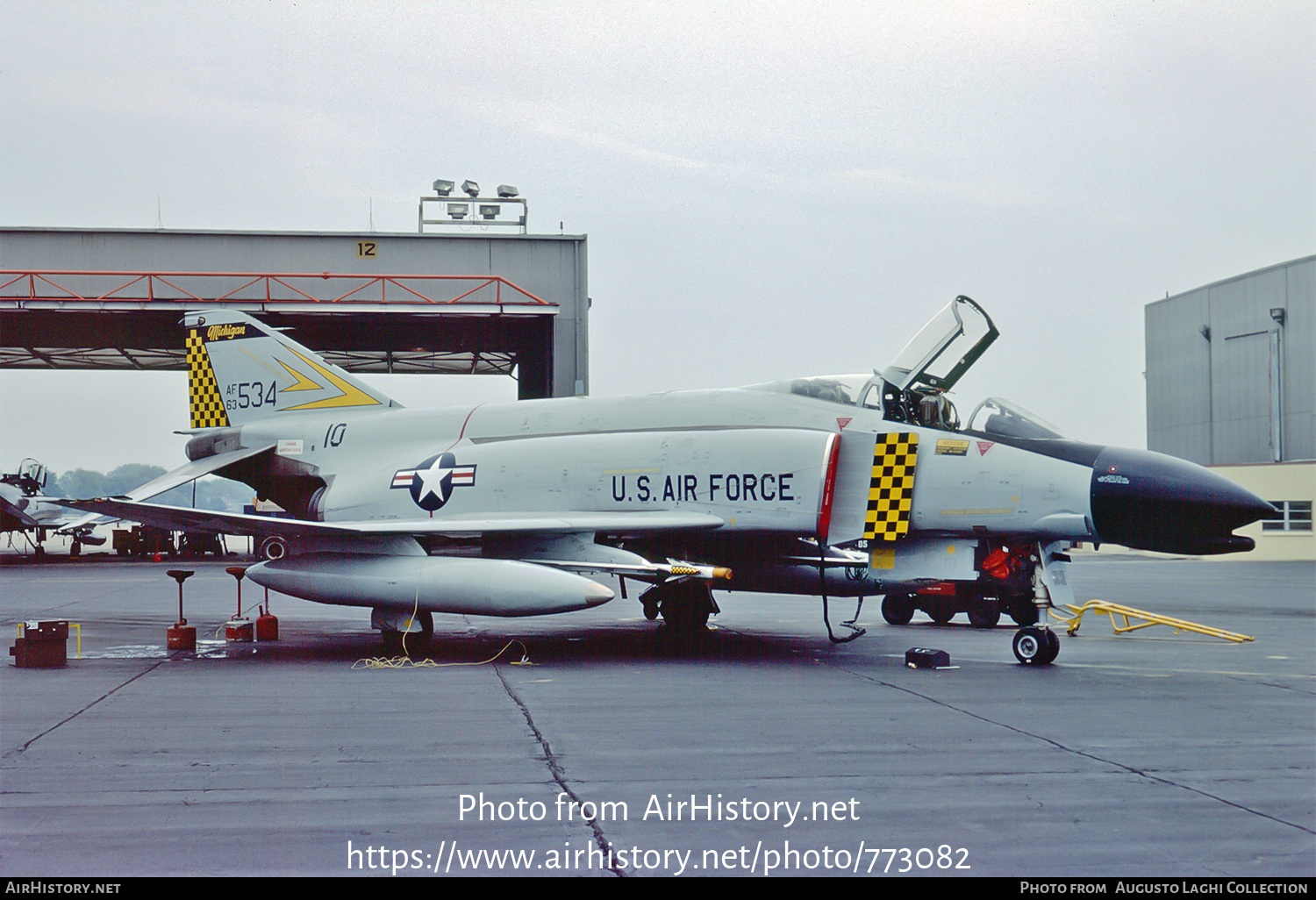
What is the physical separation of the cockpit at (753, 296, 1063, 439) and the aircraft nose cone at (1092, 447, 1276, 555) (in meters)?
1.02

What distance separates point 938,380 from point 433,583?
5.19 m

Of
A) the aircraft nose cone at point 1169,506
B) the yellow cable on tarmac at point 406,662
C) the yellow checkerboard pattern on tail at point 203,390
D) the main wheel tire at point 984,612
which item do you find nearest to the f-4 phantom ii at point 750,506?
the aircraft nose cone at point 1169,506

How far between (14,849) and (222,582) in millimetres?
20853

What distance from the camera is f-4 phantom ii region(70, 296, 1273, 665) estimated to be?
30.7 ft

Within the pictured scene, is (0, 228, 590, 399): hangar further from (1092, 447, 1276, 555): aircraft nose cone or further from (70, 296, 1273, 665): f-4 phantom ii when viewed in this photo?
(1092, 447, 1276, 555): aircraft nose cone

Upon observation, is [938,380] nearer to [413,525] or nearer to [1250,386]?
[413,525]

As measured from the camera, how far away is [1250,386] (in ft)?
119

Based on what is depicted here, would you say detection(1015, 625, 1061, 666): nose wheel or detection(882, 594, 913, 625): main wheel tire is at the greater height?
detection(1015, 625, 1061, 666): nose wheel

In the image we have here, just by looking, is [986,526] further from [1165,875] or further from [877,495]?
[1165,875]

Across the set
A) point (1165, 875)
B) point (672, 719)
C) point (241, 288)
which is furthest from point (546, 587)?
point (241, 288)

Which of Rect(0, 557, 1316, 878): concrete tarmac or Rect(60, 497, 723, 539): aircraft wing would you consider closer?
Rect(0, 557, 1316, 878): concrete tarmac

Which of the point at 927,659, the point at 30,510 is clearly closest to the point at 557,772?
the point at 927,659

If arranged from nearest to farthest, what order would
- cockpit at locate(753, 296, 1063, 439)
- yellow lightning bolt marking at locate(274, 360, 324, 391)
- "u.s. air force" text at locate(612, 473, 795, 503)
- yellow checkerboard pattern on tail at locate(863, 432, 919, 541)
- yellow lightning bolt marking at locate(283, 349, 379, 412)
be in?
yellow checkerboard pattern on tail at locate(863, 432, 919, 541) < "u.s. air force" text at locate(612, 473, 795, 503) < cockpit at locate(753, 296, 1063, 439) < yellow lightning bolt marking at locate(283, 349, 379, 412) < yellow lightning bolt marking at locate(274, 360, 324, 391)

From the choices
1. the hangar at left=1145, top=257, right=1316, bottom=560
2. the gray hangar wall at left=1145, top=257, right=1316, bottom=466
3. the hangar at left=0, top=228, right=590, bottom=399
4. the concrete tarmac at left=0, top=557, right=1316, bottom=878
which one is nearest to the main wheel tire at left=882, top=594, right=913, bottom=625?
the concrete tarmac at left=0, top=557, right=1316, bottom=878
